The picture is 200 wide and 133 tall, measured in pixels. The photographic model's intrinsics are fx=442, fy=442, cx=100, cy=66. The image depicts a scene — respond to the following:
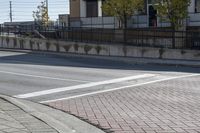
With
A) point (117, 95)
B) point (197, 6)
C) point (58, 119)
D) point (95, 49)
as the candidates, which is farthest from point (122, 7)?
point (58, 119)

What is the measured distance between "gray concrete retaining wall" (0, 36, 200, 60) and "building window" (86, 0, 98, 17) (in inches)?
365

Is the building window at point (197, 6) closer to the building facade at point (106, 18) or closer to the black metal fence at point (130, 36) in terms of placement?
the building facade at point (106, 18)

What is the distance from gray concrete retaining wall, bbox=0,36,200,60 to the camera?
2745 cm

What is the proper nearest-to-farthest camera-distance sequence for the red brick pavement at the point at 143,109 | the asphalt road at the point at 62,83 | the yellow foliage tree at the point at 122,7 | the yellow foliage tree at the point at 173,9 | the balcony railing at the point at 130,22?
1. the red brick pavement at the point at 143,109
2. the asphalt road at the point at 62,83
3. the yellow foliage tree at the point at 173,9
4. the yellow foliage tree at the point at 122,7
5. the balcony railing at the point at 130,22

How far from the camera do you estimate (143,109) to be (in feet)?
33.5

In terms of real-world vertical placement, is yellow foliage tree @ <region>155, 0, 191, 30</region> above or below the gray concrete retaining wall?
above

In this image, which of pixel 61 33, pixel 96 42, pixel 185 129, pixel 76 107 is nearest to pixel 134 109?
pixel 76 107

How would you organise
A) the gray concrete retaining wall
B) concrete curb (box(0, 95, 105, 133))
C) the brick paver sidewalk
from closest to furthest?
the brick paver sidewalk → concrete curb (box(0, 95, 105, 133)) → the gray concrete retaining wall

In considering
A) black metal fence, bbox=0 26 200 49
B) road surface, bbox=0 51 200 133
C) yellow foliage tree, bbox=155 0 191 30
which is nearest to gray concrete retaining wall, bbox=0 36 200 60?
black metal fence, bbox=0 26 200 49

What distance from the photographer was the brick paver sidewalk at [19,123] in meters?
7.68

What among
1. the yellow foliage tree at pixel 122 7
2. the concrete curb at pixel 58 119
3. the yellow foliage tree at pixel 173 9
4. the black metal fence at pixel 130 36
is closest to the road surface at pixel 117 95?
the concrete curb at pixel 58 119

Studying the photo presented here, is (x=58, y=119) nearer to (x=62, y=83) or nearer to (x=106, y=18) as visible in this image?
(x=62, y=83)

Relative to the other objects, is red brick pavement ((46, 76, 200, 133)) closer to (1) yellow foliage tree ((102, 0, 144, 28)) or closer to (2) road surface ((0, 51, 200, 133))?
(2) road surface ((0, 51, 200, 133))

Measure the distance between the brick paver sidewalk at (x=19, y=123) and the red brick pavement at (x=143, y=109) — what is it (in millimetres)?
1151
